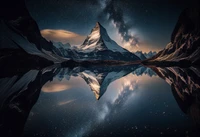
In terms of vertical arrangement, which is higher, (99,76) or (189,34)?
(189,34)

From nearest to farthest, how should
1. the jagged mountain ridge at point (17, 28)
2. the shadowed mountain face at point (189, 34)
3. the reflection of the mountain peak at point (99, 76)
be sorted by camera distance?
the reflection of the mountain peak at point (99, 76) < the shadowed mountain face at point (189, 34) < the jagged mountain ridge at point (17, 28)

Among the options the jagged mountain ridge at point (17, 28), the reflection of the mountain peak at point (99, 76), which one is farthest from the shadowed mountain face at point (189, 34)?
the jagged mountain ridge at point (17, 28)

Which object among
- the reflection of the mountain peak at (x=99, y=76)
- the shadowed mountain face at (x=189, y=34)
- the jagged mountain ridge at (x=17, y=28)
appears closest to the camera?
the reflection of the mountain peak at (x=99, y=76)

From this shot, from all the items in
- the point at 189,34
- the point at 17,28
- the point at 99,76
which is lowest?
the point at 99,76

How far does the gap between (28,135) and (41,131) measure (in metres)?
0.44

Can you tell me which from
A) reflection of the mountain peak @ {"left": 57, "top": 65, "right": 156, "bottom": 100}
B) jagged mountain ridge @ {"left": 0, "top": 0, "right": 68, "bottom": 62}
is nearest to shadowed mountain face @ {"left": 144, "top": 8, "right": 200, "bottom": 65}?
reflection of the mountain peak @ {"left": 57, "top": 65, "right": 156, "bottom": 100}

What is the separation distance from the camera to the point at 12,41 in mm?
90312

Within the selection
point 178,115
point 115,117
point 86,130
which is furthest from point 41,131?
point 178,115

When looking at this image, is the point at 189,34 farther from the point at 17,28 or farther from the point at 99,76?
the point at 17,28

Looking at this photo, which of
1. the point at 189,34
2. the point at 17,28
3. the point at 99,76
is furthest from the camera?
the point at 17,28

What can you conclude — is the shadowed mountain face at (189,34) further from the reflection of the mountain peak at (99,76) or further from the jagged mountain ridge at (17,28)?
the jagged mountain ridge at (17,28)

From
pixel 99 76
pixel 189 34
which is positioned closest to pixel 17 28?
pixel 99 76

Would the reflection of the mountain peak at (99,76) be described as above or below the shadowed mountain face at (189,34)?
below

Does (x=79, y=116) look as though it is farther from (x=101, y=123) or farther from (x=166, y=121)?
(x=166, y=121)
